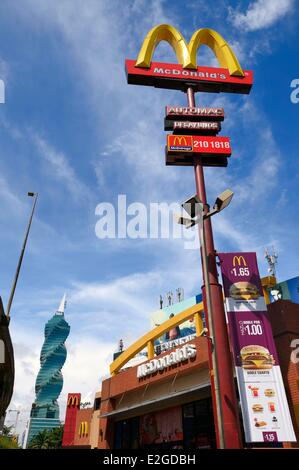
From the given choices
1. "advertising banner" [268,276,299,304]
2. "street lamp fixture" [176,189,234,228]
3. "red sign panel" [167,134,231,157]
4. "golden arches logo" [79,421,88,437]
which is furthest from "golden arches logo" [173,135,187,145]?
"advertising banner" [268,276,299,304]

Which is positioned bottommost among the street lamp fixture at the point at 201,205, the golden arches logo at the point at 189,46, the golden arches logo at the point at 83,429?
the golden arches logo at the point at 83,429

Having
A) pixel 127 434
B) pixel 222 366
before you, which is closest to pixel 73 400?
pixel 127 434

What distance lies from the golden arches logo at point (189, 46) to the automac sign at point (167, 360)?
20.3 metres

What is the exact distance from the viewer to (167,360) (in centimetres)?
2488

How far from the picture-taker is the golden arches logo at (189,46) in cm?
2631

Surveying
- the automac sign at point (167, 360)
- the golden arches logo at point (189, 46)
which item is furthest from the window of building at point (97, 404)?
the golden arches logo at point (189, 46)

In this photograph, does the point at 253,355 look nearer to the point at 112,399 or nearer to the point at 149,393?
the point at 149,393

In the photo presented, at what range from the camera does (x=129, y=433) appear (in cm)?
2962

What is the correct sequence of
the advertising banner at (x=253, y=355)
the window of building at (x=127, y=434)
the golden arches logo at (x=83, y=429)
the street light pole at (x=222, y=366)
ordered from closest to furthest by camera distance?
the street light pole at (x=222, y=366), the advertising banner at (x=253, y=355), the window of building at (x=127, y=434), the golden arches logo at (x=83, y=429)

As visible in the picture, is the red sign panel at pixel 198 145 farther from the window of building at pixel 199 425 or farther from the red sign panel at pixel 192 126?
the window of building at pixel 199 425

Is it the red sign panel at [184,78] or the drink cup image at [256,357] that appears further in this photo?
the red sign panel at [184,78]

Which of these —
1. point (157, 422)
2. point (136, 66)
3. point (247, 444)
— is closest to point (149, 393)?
point (157, 422)
